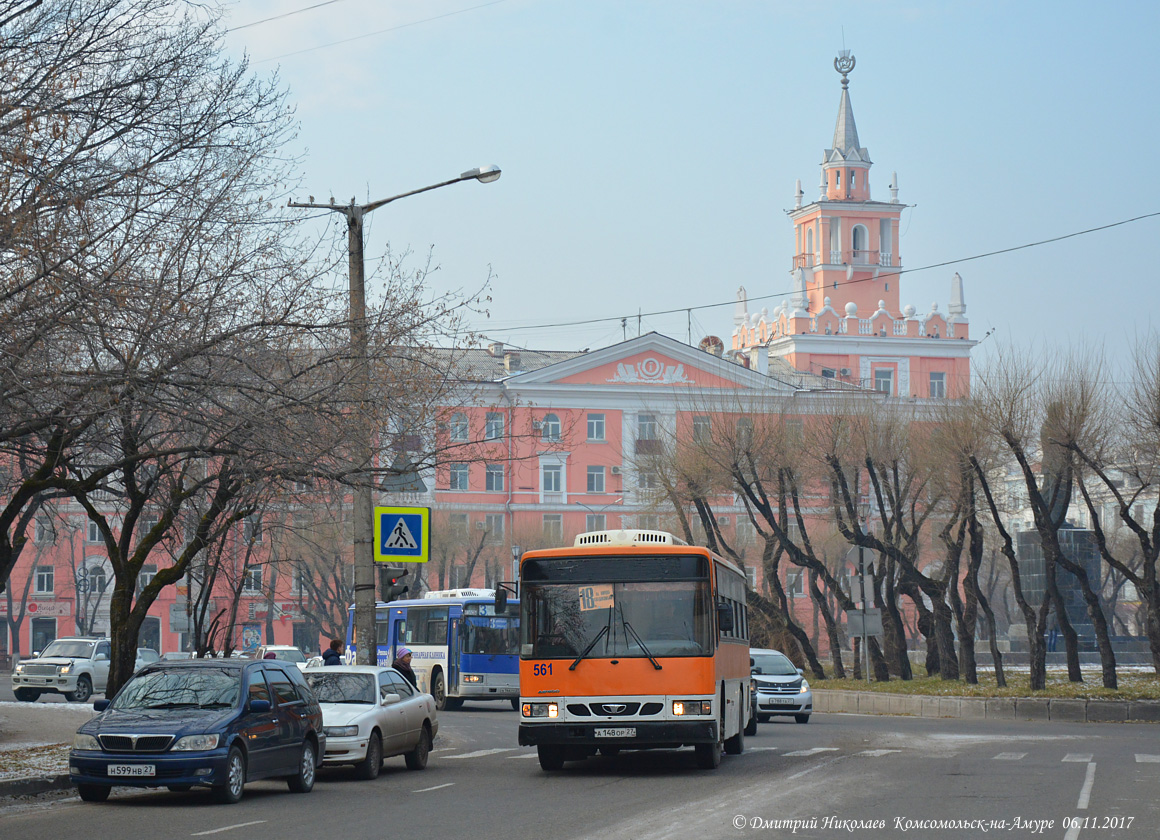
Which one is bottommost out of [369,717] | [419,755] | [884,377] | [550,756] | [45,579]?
[419,755]

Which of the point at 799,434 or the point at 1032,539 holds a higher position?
the point at 799,434

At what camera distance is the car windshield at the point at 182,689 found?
600 inches

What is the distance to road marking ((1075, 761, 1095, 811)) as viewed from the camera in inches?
533

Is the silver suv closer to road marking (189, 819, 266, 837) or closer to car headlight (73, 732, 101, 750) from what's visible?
car headlight (73, 732, 101, 750)

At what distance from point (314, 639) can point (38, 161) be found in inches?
2953

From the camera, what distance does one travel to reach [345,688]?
1850 centimetres

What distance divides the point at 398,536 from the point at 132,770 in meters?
8.35

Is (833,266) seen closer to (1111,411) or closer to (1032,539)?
(1032,539)

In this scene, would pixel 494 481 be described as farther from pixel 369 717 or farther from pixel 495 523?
pixel 369 717

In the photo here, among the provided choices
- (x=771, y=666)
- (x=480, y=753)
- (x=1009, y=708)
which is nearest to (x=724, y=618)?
(x=480, y=753)

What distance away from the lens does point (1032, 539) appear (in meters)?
43.4

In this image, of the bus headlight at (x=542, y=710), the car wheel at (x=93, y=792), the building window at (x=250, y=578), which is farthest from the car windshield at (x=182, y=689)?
the building window at (x=250, y=578)

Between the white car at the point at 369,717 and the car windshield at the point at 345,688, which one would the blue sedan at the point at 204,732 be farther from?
the car windshield at the point at 345,688

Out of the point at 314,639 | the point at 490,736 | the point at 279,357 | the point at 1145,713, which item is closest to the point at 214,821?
the point at 279,357
